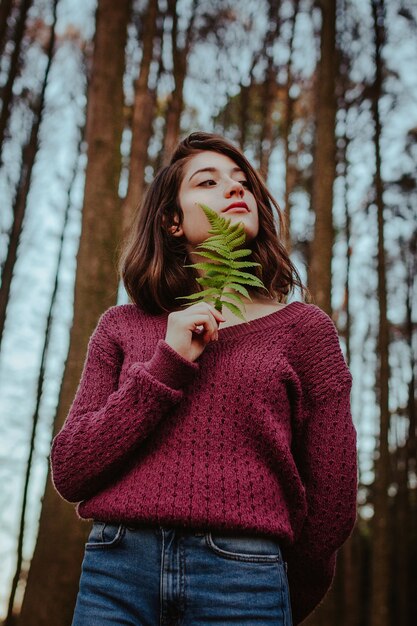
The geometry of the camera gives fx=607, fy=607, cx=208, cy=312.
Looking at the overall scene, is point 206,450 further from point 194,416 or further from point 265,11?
point 265,11

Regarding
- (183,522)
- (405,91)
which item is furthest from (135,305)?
(405,91)

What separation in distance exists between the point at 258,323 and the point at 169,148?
205 inches

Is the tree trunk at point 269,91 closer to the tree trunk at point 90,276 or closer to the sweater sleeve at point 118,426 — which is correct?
the tree trunk at point 90,276

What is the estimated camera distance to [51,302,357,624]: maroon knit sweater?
1.80 meters

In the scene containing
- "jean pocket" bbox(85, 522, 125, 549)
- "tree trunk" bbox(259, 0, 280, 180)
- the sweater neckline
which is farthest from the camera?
"tree trunk" bbox(259, 0, 280, 180)

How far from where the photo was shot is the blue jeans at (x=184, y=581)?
1.69m

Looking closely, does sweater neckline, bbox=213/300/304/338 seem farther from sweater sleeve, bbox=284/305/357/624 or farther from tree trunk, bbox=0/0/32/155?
tree trunk, bbox=0/0/32/155

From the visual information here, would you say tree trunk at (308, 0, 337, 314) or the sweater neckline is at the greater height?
tree trunk at (308, 0, 337, 314)

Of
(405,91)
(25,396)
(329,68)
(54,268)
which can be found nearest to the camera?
(329,68)

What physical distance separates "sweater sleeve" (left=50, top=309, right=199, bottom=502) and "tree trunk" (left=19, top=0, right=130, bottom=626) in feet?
10.2

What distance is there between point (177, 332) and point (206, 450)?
0.38m

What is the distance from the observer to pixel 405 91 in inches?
423

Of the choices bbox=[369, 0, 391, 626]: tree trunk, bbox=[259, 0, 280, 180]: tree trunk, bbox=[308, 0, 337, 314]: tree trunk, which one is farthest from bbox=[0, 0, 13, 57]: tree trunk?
bbox=[369, 0, 391, 626]: tree trunk

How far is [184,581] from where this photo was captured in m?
1.71
